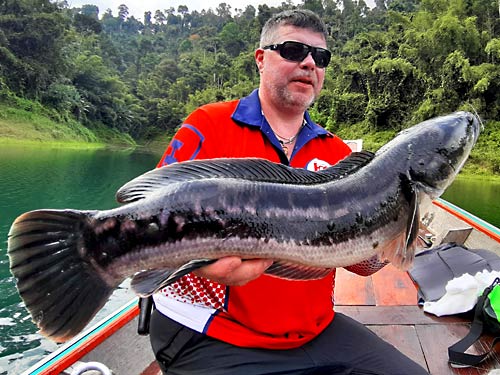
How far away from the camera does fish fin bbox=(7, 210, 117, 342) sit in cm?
169

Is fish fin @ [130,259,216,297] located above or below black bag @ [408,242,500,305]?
above

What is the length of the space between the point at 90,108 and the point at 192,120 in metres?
56.4

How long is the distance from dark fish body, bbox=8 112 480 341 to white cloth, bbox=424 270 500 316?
2.31m

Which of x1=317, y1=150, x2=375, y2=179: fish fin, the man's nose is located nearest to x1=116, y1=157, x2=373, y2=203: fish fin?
x1=317, y1=150, x2=375, y2=179: fish fin

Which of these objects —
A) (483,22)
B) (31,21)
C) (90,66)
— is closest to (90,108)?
(90,66)

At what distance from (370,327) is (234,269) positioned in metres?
2.77

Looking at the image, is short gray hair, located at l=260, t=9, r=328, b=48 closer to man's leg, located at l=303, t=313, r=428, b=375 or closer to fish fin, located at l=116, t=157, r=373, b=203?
fish fin, located at l=116, t=157, r=373, b=203

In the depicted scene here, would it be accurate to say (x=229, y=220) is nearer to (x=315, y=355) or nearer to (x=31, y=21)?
(x=315, y=355)

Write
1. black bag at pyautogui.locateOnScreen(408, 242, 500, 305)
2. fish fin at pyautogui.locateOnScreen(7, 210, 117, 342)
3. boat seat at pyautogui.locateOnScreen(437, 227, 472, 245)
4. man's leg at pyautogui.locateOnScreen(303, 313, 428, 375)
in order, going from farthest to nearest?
boat seat at pyautogui.locateOnScreen(437, 227, 472, 245) → black bag at pyautogui.locateOnScreen(408, 242, 500, 305) → man's leg at pyautogui.locateOnScreen(303, 313, 428, 375) → fish fin at pyautogui.locateOnScreen(7, 210, 117, 342)

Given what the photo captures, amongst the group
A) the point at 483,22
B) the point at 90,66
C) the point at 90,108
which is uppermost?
the point at 483,22

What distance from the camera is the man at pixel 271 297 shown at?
7.95ft

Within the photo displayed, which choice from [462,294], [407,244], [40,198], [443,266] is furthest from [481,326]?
[40,198]

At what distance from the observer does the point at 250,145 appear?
266 cm

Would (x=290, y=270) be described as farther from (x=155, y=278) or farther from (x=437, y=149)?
(x=437, y=149)
